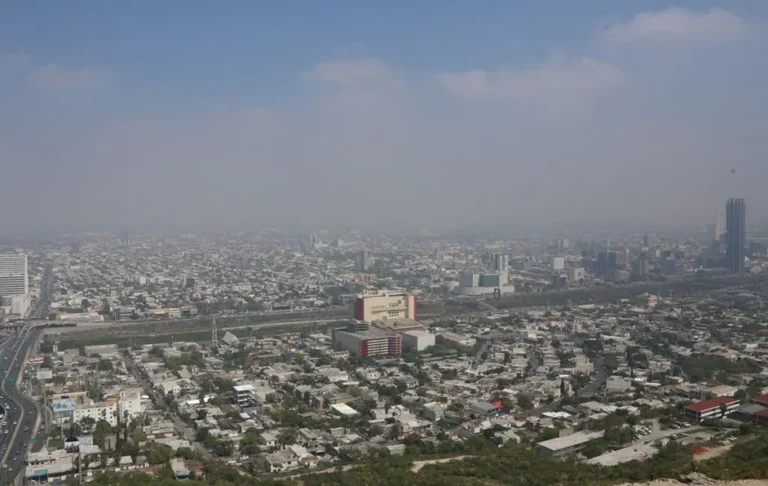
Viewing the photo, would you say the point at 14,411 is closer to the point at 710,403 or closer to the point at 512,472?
the point at 512,472

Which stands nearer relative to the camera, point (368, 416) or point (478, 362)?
point (368, 416)

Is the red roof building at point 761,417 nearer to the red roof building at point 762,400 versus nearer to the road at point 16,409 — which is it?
the red roof building at point 762,400

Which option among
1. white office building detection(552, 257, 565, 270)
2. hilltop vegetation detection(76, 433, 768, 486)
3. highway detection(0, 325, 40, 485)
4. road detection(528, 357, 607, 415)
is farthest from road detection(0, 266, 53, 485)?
white office building detection(552, 257, 565, 270)

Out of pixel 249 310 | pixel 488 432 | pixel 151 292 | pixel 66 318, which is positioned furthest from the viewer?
pixel 151 292

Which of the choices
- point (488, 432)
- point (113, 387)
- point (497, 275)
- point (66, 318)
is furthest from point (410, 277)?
point (488, 432)

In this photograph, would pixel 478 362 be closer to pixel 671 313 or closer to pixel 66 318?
pixel 671 313

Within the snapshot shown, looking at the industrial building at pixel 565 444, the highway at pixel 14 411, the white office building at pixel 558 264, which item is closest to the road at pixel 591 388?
the industrial building at pixel 565 444
